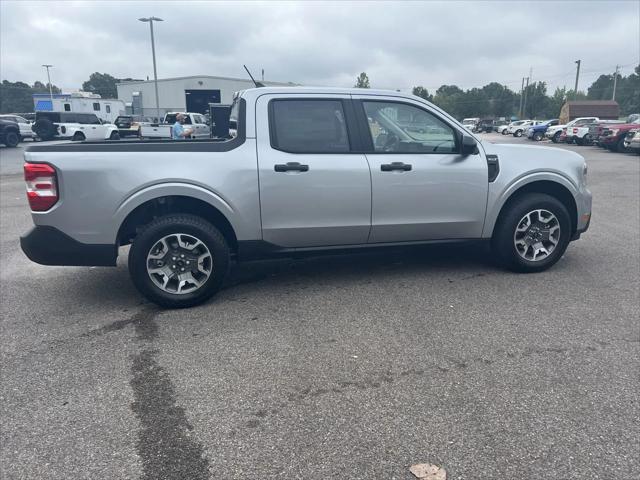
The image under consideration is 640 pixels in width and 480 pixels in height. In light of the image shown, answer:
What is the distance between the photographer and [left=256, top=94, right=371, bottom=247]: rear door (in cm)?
470

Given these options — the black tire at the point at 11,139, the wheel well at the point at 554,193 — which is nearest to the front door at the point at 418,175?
the wheel well at the point at 554,193

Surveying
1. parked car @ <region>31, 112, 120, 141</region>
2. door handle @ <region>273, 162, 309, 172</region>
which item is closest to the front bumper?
door handle @ <region>273, 162, 309, 172</region>

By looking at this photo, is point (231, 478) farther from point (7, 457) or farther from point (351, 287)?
point (351, 287)

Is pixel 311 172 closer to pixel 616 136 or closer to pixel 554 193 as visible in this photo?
pixel 554 193

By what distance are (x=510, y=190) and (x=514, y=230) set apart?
406mm

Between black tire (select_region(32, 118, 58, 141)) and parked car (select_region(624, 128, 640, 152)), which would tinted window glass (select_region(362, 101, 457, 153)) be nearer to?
parked car (select_region(624, 128, 640, 152))

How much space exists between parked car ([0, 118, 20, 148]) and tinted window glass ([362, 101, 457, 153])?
30.2 metres

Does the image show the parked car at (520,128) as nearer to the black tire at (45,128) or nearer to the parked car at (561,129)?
the parked car at (561,129)

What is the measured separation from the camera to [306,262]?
6.10 m

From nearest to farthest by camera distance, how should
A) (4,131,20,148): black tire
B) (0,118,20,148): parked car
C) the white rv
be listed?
(0,118,20,148): parked car, (4,131,20,148): black tire, the white rv

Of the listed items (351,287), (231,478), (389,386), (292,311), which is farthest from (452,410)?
(351,287)

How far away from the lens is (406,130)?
5121 mm

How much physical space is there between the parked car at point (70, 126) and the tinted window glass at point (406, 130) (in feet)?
96.0

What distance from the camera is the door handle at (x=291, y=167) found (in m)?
4.67
